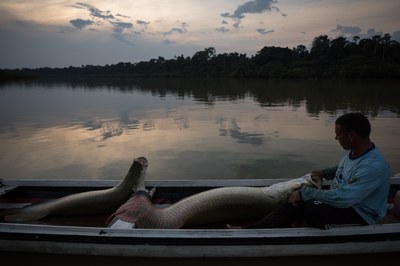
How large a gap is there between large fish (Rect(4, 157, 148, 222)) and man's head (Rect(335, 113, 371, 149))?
2712mm

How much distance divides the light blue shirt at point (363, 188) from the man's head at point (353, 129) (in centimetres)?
16

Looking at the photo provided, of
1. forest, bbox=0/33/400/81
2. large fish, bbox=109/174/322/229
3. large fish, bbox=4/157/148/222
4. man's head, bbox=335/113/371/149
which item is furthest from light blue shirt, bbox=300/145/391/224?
forest, bbox=0/33/400/81

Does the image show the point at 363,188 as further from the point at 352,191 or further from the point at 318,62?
the point at 318,62

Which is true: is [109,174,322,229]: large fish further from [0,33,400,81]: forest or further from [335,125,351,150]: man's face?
[0,33,400,81]: forest

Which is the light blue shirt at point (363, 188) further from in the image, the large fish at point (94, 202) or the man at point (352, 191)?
the large fish at point (94, 202)

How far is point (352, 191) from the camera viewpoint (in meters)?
3.09

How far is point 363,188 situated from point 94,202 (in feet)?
11.2

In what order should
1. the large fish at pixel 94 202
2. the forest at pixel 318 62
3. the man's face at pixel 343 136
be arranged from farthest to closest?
1. the forest at pixel 318 62
2. the large fish at pixel 94 202
3. the man's face at pixel 343 136

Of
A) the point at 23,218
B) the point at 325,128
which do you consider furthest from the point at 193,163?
the point at 325,128

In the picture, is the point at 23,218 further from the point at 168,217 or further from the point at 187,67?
the point at 187,67

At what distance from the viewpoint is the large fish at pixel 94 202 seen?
14.6 ft

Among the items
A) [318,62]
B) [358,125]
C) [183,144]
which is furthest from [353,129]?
[318,62]

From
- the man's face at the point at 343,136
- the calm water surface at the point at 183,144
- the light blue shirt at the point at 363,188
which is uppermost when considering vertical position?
the man's face at the point at 343,136

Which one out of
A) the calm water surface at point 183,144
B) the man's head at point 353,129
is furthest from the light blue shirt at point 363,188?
the calm water surface at point 183,144
